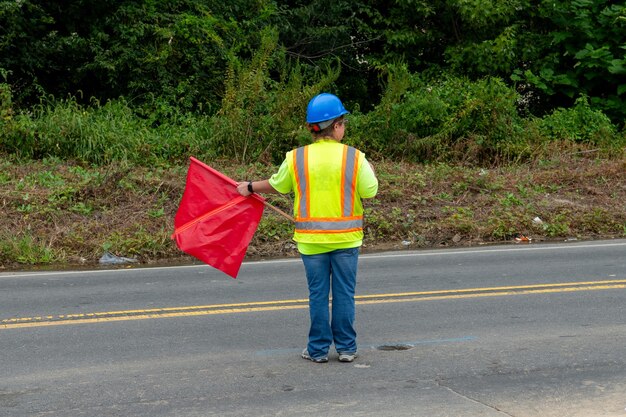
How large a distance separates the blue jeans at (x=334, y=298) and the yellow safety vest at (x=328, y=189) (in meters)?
0.15

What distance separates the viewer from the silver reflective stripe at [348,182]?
21.6 ft

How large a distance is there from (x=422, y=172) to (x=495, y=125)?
272 cm

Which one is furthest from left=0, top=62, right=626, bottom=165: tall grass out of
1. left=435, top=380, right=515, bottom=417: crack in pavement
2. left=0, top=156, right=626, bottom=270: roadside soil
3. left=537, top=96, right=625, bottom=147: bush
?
left=435, top=380, right=515, bottom=417: crack in pavement

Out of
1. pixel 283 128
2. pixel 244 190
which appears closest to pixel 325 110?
pixel 244 190

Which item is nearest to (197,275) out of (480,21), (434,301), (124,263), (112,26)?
(124,263)

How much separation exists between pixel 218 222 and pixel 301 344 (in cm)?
115

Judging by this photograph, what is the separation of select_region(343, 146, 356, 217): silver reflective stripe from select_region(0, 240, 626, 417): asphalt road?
1121 mm

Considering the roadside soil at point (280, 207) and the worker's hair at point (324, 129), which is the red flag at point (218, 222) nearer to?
the worker's hair at point (324, 129)

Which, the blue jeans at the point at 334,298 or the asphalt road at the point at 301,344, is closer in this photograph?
the asphalt road at the point at 301,344

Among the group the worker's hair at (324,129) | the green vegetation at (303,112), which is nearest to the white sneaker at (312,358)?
the worker's hair at (324,129)

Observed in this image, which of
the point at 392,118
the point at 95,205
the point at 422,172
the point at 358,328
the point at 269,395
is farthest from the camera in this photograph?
the point at 392,118

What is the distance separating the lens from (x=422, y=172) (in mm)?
16641

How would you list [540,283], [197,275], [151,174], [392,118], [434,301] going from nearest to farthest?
[434,301] < [540,283] < [197,275] < [151,174] < [392,118]

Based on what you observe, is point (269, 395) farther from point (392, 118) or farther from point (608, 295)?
point (392, 118)
